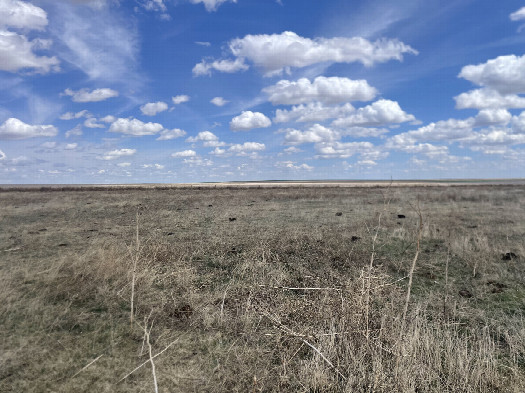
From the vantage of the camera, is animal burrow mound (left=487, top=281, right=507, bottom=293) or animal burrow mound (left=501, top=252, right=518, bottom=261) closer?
animal burrow mound (left=487, top=281, right=507, bottom=293)

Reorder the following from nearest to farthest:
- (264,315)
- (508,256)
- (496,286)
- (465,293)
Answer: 1. (264,315)
2. (465,293)
3. (496,286)
4. (508,256)

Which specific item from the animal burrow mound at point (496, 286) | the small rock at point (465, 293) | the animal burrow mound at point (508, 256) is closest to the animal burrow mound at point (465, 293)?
the small rock at point (465, 293)

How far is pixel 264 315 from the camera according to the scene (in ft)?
19.1

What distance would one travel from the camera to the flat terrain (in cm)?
452

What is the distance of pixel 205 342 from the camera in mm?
5488

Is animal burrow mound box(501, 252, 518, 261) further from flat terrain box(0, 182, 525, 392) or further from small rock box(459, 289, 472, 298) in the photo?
small rock box(459, 289, 472, 298)

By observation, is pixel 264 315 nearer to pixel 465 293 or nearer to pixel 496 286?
A: pixel 465 293

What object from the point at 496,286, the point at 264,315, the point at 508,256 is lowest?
the point at 496,286

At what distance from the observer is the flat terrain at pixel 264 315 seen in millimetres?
4516

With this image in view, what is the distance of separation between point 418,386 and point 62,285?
275 inches

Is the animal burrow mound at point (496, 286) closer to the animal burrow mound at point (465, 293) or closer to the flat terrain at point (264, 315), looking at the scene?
the flat terrain at point (264, 315)

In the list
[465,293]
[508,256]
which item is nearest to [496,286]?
[465,293]

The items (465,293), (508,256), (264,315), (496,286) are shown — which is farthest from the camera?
(508,256)

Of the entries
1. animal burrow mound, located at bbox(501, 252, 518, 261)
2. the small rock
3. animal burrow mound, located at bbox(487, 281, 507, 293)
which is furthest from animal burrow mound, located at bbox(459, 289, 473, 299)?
animal burrow mound, located at bbox(501, 252, 518, 261)
